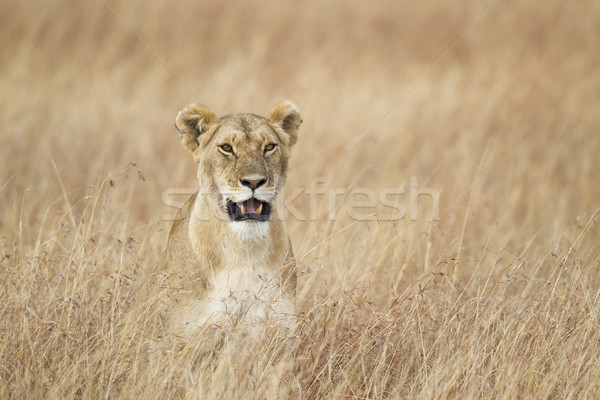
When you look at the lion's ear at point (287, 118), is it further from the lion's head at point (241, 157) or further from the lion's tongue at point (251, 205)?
the lion's tongue at point (251, 205)

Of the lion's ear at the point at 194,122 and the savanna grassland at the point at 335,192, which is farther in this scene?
the lion's ear at the point at 194,122

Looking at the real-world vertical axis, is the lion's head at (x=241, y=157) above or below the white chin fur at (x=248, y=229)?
above

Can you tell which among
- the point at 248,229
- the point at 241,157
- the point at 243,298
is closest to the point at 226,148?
the point at 241,157

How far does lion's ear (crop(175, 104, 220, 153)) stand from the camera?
539 centimetres

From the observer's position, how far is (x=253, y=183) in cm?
475

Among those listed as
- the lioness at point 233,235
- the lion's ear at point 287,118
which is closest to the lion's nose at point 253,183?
the lioness at point 233,235

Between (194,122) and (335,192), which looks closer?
(194,122)

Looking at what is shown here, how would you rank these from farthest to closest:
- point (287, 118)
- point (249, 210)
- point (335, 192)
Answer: point (335, 192) < point (287, 118) < point (249, 210)

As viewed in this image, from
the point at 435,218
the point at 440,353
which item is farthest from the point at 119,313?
the point at 435,218

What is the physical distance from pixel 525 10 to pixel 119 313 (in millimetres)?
12913

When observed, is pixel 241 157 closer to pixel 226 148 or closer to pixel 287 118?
pixel 226 148

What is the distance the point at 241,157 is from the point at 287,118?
0.83 meters

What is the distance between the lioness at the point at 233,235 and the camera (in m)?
4.77

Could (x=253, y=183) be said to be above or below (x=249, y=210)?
above
